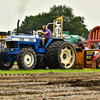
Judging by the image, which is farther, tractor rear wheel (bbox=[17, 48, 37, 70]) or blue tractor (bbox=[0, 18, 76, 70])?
blue tractor (bbox=[0, 18, 76, 70])

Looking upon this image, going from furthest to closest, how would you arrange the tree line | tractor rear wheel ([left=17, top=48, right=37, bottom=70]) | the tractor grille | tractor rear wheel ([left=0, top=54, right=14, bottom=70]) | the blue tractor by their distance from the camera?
the tree line < tractor rear wheel ([left=0, top=54, right=14, bottom=70]) < the tractor grille < the blue tractor < tractor rear wheel ([left=17, top=48, right=37, bottom=70])

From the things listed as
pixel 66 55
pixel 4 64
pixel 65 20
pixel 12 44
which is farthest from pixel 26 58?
pixel 65 20

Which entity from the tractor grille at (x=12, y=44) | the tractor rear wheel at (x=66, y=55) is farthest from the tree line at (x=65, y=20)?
the tractor grille at (x=12, y=44)

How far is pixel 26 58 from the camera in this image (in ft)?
43.5

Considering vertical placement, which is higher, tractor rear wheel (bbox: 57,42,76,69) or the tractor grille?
the tractor grille

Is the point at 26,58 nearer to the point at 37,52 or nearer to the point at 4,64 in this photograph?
the point at 37,52

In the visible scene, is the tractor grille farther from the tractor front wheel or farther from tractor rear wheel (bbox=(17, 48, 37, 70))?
tractor rear wheel (bbox=(17, 48, 37, 70))

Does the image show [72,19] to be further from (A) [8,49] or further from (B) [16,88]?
(B) [16,88]

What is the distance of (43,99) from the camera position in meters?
5.83

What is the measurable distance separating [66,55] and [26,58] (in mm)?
2505

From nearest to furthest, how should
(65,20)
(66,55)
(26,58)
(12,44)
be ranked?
1. (26,58)
2. (12,44)
3. (66,55)
4. (65,20)

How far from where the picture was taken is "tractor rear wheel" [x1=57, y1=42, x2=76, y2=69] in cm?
1418

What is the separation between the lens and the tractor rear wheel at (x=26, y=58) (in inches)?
509

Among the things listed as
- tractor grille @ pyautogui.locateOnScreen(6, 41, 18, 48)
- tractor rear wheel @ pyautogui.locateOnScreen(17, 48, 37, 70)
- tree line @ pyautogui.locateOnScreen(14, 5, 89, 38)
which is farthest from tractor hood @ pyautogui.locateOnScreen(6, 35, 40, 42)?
tree line @ pyautogui.locateOnScreen(14, 5, 89, 38)
